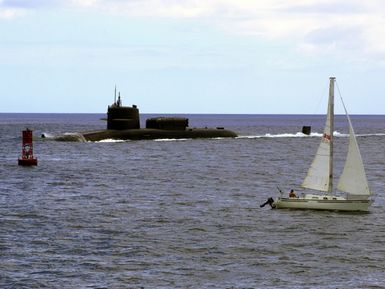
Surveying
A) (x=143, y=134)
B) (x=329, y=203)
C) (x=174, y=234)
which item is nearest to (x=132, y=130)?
(x=143, y=134)

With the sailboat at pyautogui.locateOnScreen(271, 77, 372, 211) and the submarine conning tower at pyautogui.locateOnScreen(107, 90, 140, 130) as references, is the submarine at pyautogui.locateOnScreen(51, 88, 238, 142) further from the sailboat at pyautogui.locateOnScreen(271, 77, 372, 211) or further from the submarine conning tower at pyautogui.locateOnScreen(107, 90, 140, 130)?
the sailboat at pyautogui.locateOnScreen(271, 77, 372, 211)

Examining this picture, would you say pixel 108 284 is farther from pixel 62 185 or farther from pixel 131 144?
pixel 131 144

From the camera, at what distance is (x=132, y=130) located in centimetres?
13550

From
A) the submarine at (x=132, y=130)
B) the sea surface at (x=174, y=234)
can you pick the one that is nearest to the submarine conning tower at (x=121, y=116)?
the submarine at (x=132, y=130)

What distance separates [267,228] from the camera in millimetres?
43938

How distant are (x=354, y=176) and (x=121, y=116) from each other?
8351cm

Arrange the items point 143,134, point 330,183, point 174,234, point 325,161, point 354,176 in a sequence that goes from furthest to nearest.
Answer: point 143,134 → point 325,161 → point 330,183 → point 354,176 → point 174,234

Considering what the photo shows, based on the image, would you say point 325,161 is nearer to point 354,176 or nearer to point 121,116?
point 354,176

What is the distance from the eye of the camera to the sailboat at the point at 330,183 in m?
50.2

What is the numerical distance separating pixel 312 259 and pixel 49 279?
476 inches

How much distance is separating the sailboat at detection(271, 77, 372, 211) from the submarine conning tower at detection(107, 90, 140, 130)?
7916 cm

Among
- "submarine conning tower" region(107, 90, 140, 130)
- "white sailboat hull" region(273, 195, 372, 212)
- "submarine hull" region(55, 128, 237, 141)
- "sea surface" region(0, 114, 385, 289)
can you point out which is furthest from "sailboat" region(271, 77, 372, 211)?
"submarine hull" region(55, 128, 237, 141)

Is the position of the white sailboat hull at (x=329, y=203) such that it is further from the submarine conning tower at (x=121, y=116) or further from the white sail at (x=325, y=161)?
the submarine conning tower at (x=121, y=116)

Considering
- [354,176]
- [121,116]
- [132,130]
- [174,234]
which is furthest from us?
[132,130]
